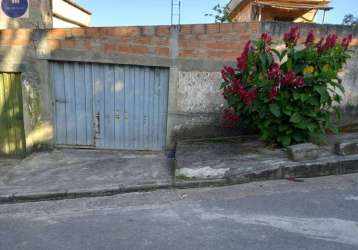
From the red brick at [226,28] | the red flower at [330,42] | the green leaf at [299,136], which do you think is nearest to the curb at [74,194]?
the green leaf at [299,136]

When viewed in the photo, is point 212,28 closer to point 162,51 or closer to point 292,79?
point 162,51

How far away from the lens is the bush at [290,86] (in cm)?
479

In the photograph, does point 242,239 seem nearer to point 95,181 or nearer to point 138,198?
point 138,198

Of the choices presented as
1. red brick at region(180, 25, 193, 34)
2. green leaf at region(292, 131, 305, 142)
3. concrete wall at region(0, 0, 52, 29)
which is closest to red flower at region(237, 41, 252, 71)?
red brick at region(180, 25, 193, 34)

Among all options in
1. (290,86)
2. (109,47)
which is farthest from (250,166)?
(109,47)

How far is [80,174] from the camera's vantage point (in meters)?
5.02

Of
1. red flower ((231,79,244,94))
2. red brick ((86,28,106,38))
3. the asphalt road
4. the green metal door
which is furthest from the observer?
the green metal door

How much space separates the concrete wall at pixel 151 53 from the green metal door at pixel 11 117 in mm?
169

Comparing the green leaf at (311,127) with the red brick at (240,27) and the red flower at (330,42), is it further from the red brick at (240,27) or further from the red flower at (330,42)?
the red brick at (240,27)

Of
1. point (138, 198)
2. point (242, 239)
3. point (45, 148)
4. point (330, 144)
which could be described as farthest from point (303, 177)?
point (45, 148)

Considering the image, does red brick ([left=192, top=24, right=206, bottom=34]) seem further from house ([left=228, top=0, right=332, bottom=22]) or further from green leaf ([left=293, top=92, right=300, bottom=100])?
house ([left=228, top=0, right=332, bottom=22])

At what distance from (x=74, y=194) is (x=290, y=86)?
3574 millimetres

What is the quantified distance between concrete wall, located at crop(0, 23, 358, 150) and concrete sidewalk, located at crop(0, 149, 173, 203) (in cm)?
79

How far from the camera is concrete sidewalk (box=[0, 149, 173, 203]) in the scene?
436cm
